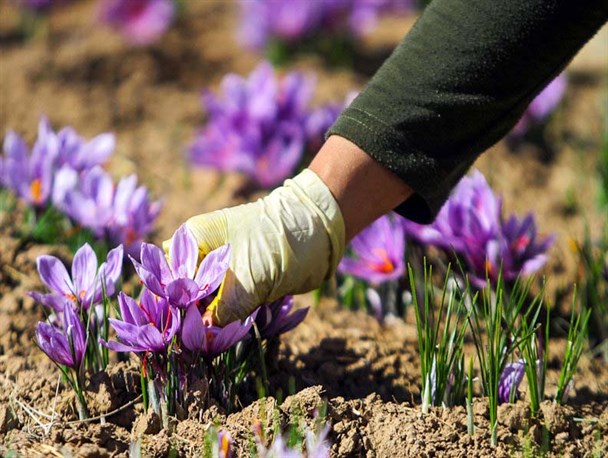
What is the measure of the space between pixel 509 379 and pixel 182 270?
660 mm

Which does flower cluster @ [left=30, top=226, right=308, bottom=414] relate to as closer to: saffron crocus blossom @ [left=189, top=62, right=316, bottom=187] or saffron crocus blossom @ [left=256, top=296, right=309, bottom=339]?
saffron crocus blossom @ [left=256, top=296, right=309, bottom=339]

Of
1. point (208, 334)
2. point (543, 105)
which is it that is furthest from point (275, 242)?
point (543, 105)

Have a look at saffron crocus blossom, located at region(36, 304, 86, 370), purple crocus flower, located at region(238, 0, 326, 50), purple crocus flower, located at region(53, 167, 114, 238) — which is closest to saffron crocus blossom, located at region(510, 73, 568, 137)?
purple crocus flower, located at region(238, 0, 326, 50)

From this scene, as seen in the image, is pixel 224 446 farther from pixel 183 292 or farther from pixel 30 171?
pixel 30 171

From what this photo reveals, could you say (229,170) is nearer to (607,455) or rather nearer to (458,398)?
(458,398)

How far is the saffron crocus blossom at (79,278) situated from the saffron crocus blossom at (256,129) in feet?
3.68

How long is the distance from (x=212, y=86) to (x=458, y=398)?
8.08ft

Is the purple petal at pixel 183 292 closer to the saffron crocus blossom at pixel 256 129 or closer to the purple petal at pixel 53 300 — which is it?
the purple petal at pixel 53 300

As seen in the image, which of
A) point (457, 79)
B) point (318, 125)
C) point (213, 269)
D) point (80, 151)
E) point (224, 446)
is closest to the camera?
point (224, 446)

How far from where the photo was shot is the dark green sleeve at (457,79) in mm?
1643

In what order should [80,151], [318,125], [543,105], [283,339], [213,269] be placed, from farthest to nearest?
[543,105] → [318,125] → [80,151] → [283,339] → [213,269]

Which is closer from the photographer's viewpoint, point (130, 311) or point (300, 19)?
point (130, 311)

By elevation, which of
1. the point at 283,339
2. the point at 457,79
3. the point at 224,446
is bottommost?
the point at 224,446

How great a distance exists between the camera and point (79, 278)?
1.73 meters
